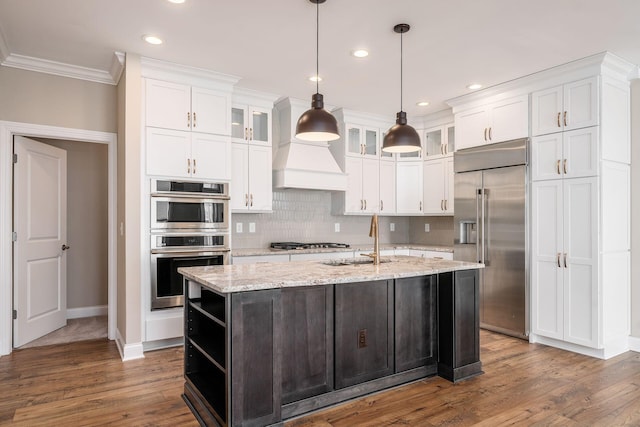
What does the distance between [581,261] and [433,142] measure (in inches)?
104

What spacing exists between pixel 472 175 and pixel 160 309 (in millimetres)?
3668

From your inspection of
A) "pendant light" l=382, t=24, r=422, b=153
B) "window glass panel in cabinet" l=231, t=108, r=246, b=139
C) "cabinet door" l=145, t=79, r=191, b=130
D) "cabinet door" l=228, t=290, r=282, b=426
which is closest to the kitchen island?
"cabinet door" l=228, t=290, r=282, b=426

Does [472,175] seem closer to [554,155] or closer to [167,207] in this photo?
[554,155]

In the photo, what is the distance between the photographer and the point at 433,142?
233 inches

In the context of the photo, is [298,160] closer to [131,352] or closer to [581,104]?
[131,352]

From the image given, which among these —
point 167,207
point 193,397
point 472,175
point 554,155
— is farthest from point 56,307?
point 554,155

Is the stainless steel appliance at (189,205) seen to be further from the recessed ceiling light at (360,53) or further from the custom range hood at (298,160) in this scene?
the recessed ceiling light at (360,53)

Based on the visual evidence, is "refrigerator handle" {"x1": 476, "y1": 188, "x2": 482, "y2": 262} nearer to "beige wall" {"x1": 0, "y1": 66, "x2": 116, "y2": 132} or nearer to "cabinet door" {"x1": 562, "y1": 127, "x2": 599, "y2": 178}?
"cabinet door" {"x1": 562, "y1": 127, "x2": 599, "y2": 178}

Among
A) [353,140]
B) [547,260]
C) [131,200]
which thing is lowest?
[547,260]

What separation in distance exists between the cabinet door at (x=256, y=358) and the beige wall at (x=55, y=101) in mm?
2966

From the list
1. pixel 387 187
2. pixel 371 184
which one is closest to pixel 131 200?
pixel 371 184

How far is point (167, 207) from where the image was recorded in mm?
3980

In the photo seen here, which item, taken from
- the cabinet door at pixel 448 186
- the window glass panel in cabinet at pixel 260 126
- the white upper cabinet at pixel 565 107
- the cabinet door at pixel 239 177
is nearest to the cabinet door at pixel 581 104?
the white upper cabinet at pixel 565 107

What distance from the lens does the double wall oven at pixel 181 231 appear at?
393 centimetres
